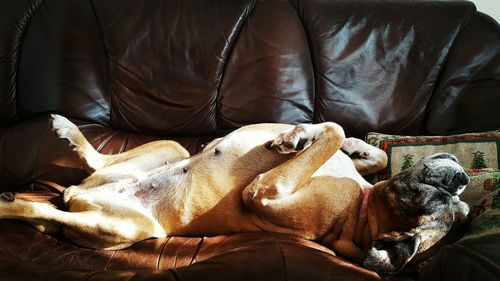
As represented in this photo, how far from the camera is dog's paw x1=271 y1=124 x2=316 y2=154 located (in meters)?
1.93

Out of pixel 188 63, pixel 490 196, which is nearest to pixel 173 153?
pixel 188 63

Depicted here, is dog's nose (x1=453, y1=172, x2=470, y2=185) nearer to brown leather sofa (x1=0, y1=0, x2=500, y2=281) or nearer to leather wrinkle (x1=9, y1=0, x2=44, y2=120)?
brown leather sofa (x1=0, y1=0, x2=500, y2=281)

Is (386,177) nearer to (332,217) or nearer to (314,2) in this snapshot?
(332,217)

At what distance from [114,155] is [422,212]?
1.48m

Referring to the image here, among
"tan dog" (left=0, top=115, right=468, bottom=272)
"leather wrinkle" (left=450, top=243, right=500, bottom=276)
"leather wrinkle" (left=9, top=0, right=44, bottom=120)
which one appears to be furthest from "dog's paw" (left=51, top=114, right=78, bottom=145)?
"leather wrinkle" (left=450, top=243, right=500, bottom=276)

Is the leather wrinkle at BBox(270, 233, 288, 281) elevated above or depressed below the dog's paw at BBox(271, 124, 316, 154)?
below

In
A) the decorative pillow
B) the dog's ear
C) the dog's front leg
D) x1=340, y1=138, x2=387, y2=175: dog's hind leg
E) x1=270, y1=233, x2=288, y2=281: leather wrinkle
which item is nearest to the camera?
x1=270, y1=233, x2=288, y2=281: leather wrinkle

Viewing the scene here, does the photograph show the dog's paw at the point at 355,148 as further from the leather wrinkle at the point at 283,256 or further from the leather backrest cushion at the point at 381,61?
the leather wrinkle at the point at 283,256

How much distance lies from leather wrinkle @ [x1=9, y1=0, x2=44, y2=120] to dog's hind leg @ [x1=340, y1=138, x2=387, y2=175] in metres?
1.78

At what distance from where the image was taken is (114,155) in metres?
2.40

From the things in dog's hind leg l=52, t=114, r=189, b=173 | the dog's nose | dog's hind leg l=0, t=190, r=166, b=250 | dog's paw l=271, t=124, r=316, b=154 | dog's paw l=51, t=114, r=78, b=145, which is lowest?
dog's hind leg l=0, t=190, r=166, b=250

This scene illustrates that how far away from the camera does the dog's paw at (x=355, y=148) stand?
7.27ft

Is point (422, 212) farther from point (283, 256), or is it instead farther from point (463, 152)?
point (463, 152)

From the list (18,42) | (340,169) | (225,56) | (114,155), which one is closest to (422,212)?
(340,169)
